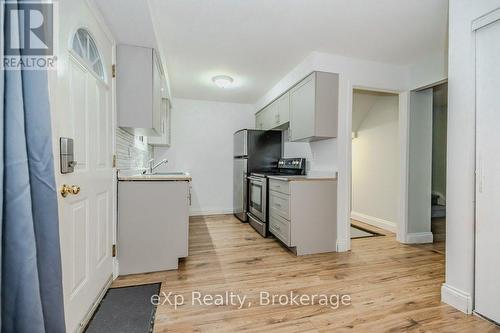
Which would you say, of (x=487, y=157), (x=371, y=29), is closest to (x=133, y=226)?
(x=487, y=157)

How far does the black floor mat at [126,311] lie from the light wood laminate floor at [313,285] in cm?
8

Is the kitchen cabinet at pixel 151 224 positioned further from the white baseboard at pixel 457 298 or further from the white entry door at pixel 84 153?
the white baseboard at pixel 457 298

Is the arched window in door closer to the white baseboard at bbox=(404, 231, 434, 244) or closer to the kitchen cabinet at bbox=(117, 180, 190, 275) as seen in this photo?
the kitchen cabinet at bbox=(117, 180, 190, 275)

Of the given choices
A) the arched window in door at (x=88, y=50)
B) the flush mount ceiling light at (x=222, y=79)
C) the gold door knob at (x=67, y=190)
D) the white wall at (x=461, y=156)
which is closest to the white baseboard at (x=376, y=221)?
the white wall at (x=461, y=156)

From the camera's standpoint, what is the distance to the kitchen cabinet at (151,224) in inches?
87.5

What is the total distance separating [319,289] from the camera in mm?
2004

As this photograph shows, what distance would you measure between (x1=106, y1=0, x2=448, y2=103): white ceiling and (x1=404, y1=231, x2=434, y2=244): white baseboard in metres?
2.27

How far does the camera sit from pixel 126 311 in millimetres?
1688

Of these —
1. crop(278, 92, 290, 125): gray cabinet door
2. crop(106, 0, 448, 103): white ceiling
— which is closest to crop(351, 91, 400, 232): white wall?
crop(106, 0, 448, 103): white ceiling

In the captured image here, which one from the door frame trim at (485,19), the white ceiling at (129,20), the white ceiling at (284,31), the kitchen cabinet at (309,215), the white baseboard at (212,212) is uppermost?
the white ceiling at (284,31)

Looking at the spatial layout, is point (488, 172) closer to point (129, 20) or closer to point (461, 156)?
point (461, 156)

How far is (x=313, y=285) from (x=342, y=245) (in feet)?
3.36

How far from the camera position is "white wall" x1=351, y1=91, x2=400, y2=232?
3842 millimetres

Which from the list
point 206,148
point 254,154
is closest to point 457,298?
point 254,154
